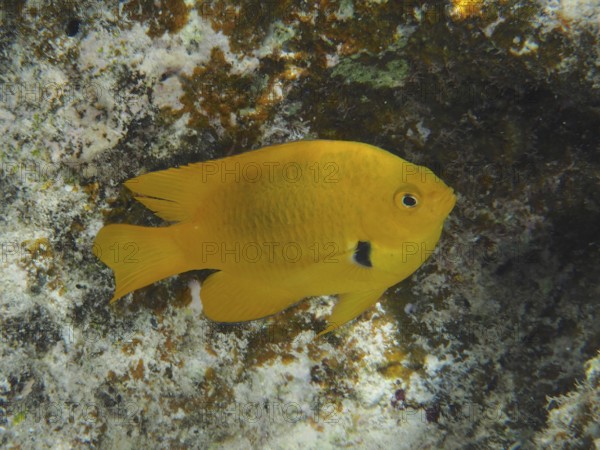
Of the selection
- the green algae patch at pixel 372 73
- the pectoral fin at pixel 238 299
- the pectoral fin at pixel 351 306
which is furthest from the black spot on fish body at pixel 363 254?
the green algae patch at pixel 372 73

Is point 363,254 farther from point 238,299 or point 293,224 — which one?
point 238,299

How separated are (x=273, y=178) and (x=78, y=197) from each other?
1.33 m

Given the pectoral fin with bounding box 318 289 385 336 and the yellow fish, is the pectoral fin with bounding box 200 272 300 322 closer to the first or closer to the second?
the yellow fish

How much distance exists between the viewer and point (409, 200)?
6.41 ft

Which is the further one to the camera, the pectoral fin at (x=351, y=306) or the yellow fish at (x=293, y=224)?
the pectoral fin at (x=351, y=306)

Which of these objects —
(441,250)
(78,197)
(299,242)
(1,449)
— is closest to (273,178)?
(299,242)

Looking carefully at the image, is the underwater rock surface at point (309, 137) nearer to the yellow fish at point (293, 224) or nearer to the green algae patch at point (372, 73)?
the green algae patch at point (372, 73)

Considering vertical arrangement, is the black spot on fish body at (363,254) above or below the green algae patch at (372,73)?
below

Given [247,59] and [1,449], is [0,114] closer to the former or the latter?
[247,59]

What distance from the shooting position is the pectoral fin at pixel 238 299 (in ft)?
7.48

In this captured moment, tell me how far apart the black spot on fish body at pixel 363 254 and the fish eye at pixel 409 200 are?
27cm

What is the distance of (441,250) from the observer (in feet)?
7.70

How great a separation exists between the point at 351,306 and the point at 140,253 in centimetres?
123

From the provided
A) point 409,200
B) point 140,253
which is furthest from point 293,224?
point 140,253
